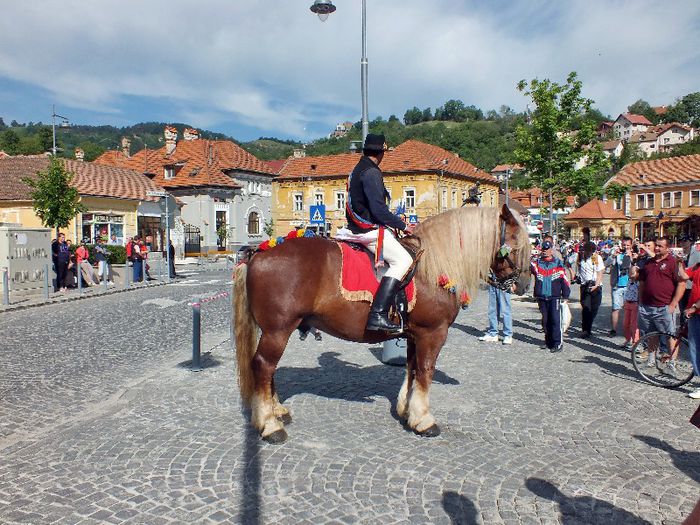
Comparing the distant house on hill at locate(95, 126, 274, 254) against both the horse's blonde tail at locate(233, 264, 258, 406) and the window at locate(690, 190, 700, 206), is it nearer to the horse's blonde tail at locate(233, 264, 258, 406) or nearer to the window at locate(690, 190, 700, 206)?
the horse's blonde tail at locate(233, 264, 258, 406)

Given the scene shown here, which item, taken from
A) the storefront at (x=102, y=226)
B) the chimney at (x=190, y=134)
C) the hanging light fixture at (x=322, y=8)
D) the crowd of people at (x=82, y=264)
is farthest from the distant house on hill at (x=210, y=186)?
the hanging light fixture at (x=322, y=8)

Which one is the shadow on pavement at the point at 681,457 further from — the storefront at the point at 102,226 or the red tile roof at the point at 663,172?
the red tile roof at the point at 663,172

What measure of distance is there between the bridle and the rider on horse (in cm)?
100

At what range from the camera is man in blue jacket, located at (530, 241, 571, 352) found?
29.4 ft

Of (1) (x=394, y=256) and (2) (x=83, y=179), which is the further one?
(2) (x=83, y=179)

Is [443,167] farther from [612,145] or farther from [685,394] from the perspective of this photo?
[612,145]

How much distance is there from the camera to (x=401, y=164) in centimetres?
5128

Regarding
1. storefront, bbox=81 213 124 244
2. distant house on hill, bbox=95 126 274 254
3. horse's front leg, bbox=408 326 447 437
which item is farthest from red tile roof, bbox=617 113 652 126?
horse's front leg, bbox=408 326 447 437

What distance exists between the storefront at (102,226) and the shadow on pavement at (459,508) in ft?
101

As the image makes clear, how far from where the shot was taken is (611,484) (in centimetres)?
401

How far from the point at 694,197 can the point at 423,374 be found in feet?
193

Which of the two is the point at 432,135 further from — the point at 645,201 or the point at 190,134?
the point at 190,134

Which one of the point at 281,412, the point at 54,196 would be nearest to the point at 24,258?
the point at 54,196

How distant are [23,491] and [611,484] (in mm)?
4500
